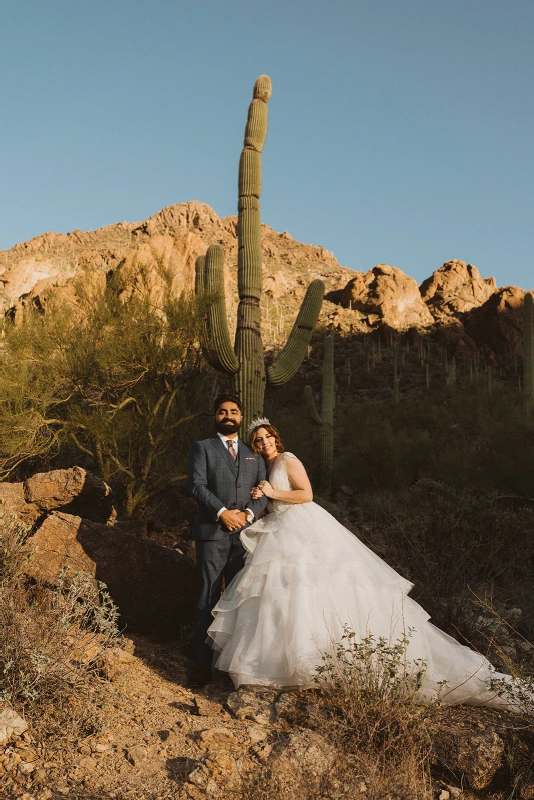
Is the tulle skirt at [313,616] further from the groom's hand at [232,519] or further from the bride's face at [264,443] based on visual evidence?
the bride's face at [264,443]

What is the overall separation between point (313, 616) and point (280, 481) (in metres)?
1.06

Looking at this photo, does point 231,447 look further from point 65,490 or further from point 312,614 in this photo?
point 65,490

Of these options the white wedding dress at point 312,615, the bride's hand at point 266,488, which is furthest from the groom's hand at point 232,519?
the bride's hand at point 266,488

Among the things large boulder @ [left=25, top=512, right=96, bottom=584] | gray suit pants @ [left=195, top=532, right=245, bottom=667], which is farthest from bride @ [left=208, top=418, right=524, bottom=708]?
large boulder @ [left=25, top=512, right=96, bottom=584]

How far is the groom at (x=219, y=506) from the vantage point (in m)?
4.24

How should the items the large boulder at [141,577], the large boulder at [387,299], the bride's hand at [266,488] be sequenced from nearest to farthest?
the bride's hand at [266,488] → the large boulder at [141,577] → the large boulder at [387,299]

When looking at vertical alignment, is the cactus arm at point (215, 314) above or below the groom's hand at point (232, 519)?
above

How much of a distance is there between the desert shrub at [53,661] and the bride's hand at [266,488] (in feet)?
4.37

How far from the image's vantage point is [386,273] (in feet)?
167

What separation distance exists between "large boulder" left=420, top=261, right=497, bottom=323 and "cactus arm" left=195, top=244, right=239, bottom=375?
136ft

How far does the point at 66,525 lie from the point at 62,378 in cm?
549

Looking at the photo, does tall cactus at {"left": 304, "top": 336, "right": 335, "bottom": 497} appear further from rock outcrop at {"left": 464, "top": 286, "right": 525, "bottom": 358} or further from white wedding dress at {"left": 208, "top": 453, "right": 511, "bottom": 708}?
rock outcrop at {"left": 464, "top": 286, "right": 525, "bottom": 358}

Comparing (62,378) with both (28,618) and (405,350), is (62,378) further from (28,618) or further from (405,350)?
(405,350)

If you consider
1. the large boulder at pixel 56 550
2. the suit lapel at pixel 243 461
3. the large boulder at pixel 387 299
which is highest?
the large boulder at pixel 387 299
